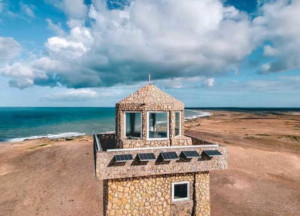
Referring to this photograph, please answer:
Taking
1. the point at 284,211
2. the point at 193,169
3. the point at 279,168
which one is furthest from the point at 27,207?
the point at 279,168

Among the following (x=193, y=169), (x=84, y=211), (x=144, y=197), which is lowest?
(x=84, y=211)

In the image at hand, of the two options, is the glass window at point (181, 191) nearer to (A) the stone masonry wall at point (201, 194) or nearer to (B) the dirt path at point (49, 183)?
(A) the stone masonry wall at point (201, 194)

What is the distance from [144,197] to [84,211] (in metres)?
11.8

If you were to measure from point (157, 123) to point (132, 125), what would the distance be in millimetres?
1989

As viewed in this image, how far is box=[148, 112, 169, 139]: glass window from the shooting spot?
1588 cm

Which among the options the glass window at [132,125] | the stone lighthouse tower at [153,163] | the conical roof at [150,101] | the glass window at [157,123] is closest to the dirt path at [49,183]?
the stone lighthouse tower at [153,163]

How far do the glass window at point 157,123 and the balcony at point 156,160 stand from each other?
1.98 metres

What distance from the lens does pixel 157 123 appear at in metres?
16.8

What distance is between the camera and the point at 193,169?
14.8m

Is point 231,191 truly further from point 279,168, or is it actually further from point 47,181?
point 47,181

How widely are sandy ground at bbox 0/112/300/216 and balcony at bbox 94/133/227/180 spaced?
1050 centimetres

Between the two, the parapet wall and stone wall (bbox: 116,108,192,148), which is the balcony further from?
stone wall (bbox: 116,108,192,148)

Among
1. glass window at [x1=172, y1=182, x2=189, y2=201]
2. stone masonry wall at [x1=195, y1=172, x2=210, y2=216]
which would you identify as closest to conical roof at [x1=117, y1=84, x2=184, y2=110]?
stone masonry wall at [x1=195, y1=172, x2=210, y2=216]

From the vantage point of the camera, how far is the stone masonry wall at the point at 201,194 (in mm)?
15297
